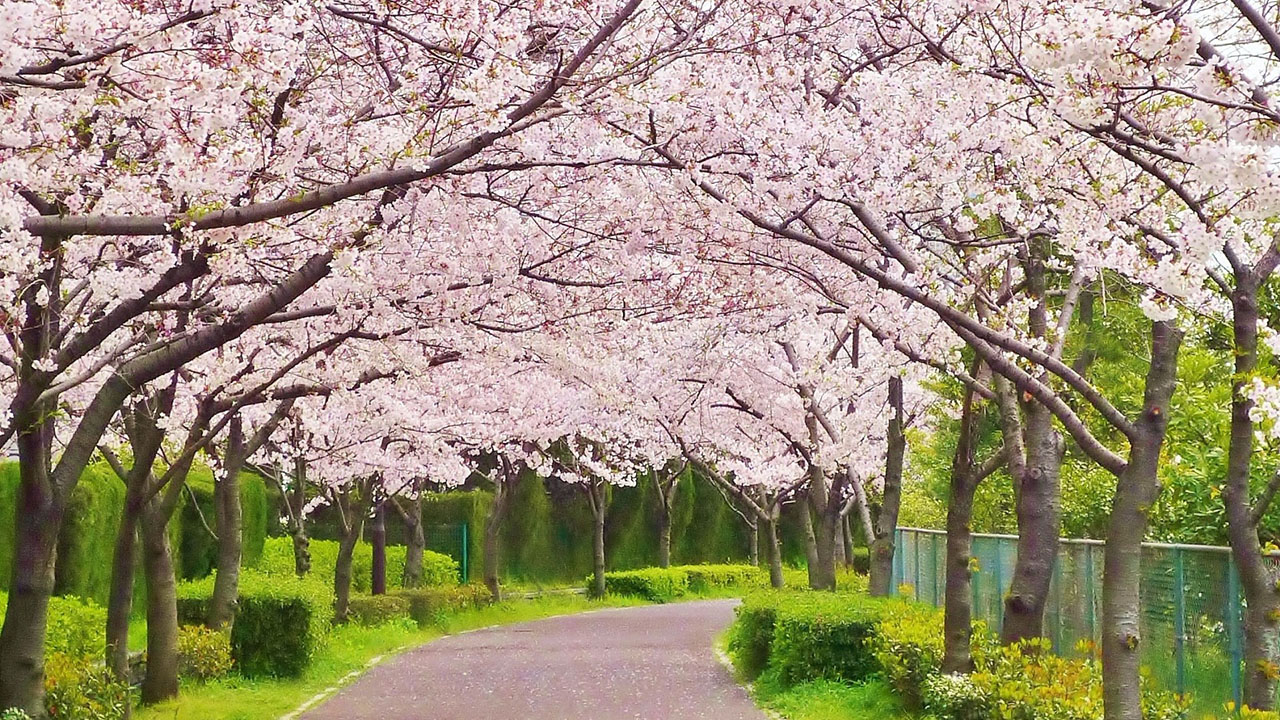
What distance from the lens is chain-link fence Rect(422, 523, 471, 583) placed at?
33469 millimetres

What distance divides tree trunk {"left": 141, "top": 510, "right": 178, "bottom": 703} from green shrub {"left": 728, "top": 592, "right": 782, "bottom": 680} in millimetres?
6447

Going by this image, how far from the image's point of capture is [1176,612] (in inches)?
341

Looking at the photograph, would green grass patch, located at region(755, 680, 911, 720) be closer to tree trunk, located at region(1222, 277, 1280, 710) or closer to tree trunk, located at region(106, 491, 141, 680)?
tree trunk, located at region(1222, 277, 1280, 710)

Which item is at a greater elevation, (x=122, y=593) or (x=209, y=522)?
(x=209, y=522)

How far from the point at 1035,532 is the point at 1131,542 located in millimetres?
3141

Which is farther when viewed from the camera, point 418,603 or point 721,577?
point 721,577

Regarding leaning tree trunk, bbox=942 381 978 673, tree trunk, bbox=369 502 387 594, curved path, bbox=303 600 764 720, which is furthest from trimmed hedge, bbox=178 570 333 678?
leaning tree trunk, bbox=942 381 978 673

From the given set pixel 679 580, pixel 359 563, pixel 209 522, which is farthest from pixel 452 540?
pixel 209 522

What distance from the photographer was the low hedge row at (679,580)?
33.9 metres

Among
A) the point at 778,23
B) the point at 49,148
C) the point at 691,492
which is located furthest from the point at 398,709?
the point at 691,492

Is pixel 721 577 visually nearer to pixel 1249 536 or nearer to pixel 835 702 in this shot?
pixel 835 702

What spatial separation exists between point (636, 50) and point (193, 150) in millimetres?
2549

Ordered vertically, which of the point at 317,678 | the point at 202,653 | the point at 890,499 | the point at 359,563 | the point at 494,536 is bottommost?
the point at 317,678

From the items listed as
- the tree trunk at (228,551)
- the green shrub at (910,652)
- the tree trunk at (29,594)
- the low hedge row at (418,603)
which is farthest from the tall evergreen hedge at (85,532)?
the green shrub at (910,652)
